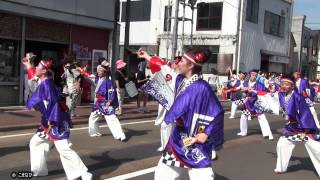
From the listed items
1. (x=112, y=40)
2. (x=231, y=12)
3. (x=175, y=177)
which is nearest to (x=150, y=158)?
(x=175, y=177)

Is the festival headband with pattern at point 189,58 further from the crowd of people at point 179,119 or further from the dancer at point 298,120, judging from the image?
the dancer at point 298,120

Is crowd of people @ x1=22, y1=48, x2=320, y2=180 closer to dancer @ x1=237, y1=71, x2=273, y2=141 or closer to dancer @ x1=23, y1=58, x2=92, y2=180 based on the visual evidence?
dancer @ x1=23, y1=58, x2=92, y2=180

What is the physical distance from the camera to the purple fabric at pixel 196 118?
474 cm

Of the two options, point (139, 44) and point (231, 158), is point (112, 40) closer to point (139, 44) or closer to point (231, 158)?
point (231, 158)

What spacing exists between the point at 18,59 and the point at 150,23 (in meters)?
20.9

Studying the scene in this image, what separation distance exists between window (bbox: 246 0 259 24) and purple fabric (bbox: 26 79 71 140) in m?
28.0

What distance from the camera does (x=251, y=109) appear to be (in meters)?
13.0

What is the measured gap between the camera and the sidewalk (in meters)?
12.2

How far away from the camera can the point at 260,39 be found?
3528 centimetres

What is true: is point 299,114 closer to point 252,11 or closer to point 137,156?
point 137,156

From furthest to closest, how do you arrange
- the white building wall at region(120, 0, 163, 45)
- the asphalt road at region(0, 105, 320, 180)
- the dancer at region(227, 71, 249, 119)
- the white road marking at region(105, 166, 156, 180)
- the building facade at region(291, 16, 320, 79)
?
the building facade at region(291, 16, 320, 79), the white building wall at region(120, 0, 163, 45), the dancer at region(227, 71, 249, 119), the asphalt road at region(0, 105, 320, 180), the white road marking at region(105, 166, 156, 180)

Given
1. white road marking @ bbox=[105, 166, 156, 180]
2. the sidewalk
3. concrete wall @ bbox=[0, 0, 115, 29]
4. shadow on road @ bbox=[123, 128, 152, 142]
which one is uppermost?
concrete wall @ bbox=[0, 0, 115, 29]

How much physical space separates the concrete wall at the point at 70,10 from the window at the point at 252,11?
15.9m

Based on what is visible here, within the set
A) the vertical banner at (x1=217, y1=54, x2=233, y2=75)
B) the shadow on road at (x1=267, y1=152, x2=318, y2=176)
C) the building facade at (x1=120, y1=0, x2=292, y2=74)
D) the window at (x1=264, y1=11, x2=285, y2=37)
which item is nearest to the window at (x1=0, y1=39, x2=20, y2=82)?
the shadow on road at (x1=267, y1=152, x2=318, y2=176)
